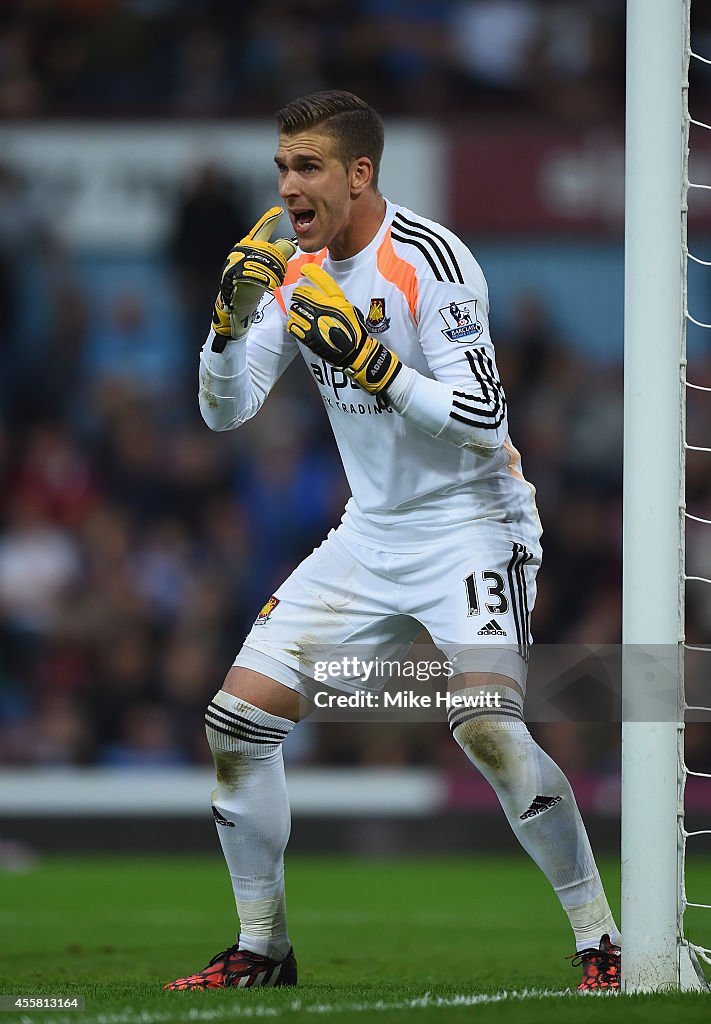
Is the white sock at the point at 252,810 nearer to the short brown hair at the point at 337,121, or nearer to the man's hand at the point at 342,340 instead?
the man's hand at the point at 342,340

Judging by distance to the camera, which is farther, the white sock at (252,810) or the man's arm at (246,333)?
the white sock at (252,810)

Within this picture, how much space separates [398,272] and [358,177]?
1.07 feet

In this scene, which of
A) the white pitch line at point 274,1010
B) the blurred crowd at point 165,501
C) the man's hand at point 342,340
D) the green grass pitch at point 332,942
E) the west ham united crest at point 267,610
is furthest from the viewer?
the blurred crowd at point 165,501

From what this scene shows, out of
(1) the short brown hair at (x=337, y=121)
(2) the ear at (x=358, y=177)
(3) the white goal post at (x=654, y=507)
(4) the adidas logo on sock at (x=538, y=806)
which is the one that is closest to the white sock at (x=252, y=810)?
(4) the adidas logo on sock at (x=538, y=806)

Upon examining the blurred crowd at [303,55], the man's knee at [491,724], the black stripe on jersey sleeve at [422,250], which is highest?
the blurred crowd at [303,55]

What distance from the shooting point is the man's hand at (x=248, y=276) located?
4770mm

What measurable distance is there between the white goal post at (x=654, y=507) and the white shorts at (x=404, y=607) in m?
0.54

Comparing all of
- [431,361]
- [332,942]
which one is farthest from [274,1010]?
[332,942]

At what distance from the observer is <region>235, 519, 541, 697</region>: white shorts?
488 cm

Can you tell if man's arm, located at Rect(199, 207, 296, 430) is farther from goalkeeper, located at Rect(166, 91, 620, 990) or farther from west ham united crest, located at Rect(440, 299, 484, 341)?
west ham united crest, located at Rect(440, 299, 484, 341)

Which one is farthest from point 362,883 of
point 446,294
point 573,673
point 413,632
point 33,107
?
point 33,107

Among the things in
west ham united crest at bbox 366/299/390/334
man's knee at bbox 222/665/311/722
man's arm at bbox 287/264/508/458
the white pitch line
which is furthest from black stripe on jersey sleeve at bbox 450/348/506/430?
the white pitch line

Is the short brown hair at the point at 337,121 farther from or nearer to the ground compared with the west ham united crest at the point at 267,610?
farther from the ground

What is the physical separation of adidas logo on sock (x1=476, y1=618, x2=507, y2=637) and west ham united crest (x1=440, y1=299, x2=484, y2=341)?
831 millimetres
